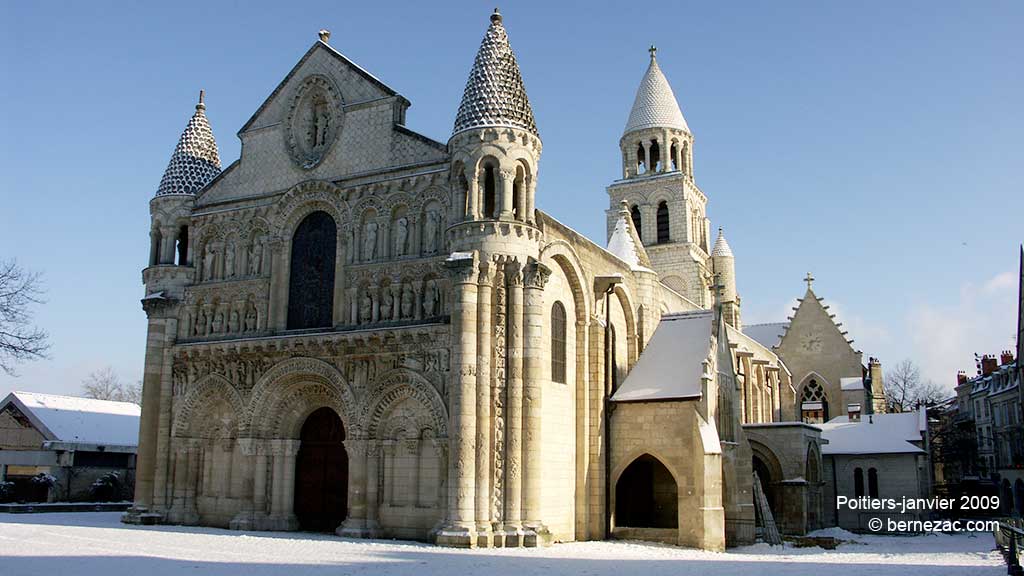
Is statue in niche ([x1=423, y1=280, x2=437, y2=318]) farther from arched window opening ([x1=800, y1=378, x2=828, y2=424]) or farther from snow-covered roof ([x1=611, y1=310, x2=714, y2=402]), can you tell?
arched window opening ([x1=800, y1=378, x2=828, y2=424])

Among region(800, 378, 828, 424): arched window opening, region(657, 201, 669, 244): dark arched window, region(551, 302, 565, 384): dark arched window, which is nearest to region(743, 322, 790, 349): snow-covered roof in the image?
region(800, 378, 828, 424): arched window opening

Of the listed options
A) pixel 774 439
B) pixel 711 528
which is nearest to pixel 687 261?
pixel 774 439

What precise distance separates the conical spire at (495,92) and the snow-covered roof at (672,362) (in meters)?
9.29

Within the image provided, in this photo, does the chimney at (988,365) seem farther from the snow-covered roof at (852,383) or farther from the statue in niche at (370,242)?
the statue in niche at (370,242)

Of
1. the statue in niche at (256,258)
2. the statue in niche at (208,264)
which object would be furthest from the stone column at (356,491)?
the statue in niche at (208,264)

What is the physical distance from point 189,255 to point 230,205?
260 centimetres

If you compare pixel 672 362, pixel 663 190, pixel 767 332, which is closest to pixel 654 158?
pixel 663 190

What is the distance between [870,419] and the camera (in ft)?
149

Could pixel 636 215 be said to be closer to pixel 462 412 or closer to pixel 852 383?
pixel 852 383

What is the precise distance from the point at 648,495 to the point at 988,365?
53999mm

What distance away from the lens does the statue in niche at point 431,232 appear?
87.1 feet

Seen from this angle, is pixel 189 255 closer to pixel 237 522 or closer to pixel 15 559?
pixel 237 522

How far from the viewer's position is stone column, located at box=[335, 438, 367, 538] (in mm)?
25297

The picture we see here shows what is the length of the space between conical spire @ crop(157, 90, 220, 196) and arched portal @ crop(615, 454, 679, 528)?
1919cm
